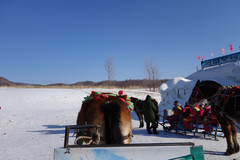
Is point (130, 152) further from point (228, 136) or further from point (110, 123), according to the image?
point (228, 136)

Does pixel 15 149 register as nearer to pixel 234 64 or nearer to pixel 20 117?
pixel 20 117

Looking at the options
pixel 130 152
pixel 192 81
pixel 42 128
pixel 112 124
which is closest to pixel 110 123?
pixel 112 124

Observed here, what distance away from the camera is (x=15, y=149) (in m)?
5.45

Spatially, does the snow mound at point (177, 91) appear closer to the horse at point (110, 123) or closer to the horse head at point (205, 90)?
the horse head at point (205, 90)

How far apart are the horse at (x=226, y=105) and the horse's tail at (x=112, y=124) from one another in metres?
3.38

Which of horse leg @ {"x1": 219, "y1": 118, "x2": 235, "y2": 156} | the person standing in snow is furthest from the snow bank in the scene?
horse leg @ {"x1": 219, "y1": 118, "x2": 235, "y2": 156}

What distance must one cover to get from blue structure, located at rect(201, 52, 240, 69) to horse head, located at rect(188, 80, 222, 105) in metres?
14.2

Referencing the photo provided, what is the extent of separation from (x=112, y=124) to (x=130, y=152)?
43.6 inches

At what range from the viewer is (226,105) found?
14.0ft

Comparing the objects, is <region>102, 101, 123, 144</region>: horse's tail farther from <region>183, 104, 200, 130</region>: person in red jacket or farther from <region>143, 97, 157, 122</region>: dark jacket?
<region>143, 97, 157, 122</region>: dark jacket

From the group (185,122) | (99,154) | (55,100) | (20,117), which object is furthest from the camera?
(55,100)

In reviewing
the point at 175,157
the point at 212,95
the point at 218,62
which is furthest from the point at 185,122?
the point at 218,62

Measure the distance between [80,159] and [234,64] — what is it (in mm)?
18604

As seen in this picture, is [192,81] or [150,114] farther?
[192,81]
